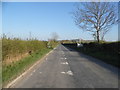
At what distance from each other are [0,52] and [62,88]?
8054 millimetres

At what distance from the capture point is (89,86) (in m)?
8.78

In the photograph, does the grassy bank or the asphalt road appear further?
the grassy bank

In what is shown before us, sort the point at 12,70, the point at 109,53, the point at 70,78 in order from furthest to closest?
the point at 109,53
the point at 12,70
the point at 70,78

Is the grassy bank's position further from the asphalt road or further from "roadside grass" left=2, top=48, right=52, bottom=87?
"roadside grass" left=2, top=48, right=52, bottom=87

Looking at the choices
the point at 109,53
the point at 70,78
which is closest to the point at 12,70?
the point at 70,78

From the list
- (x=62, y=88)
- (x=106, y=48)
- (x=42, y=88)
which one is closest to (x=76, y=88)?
(x=62, y=88)

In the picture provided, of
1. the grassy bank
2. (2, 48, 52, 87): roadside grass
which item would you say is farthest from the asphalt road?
the grassy bank

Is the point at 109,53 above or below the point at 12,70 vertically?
below

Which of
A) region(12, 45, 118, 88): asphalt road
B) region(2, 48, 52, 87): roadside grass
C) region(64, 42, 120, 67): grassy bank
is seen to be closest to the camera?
region(12, 45, 118, 88): asphalt road

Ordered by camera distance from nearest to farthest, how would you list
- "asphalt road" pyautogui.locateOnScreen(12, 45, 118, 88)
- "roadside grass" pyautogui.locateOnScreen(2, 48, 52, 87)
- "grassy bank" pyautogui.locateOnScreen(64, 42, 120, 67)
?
"asphalt road" pyautogui.locateOnScreen(12, 45, 118, 88)
"roadside grass" pyautogui.locateOnScreen(2, 48, 52, 87)
"grassy bank" pyautogui.locateOnScreen(64, 42, 120, 67)

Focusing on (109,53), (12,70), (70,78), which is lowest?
(109,53)

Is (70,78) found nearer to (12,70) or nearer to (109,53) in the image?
(12,70)

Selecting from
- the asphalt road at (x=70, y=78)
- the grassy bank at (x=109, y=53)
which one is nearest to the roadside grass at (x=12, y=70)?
the asphalt road at (x=70, y=78)

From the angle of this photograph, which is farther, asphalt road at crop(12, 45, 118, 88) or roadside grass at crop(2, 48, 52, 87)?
roadside grass at crop(2, 48, 52, 87)
